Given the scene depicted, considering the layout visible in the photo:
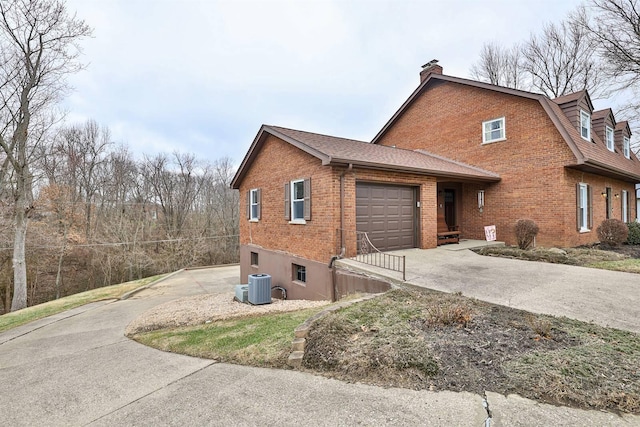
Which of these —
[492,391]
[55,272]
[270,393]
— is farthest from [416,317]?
[55,272]

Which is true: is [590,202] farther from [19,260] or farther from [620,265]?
[19,260]

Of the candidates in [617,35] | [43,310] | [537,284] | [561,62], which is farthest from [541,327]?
[561,62]

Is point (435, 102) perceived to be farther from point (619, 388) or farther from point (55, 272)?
point (55, 272)

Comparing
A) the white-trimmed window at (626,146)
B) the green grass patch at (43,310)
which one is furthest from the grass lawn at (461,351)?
the white-trimmed window at (626,146)

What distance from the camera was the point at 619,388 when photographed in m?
2.41

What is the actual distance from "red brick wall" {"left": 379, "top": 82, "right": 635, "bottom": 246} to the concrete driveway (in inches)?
399

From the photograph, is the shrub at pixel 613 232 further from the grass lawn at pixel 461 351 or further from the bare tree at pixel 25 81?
the bare tree at pixel 25 81

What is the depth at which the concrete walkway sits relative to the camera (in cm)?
426

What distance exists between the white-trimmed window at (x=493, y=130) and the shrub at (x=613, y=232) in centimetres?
486

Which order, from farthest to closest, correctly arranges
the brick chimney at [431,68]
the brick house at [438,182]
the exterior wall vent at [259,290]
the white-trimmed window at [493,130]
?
1. the brick chimney at [431,68]
2. the white-trimmed window at [493,130]
3. the exterior wall vent at [259,290]
4. the brick house at [438,182]

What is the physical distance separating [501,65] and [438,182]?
20.4 metres

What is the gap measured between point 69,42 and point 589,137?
74.6 ft

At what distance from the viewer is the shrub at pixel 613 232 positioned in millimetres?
10344

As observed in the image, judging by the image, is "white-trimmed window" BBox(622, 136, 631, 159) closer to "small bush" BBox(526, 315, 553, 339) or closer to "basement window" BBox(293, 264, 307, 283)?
"small bush" BBox(526, 315, 553, 339)
